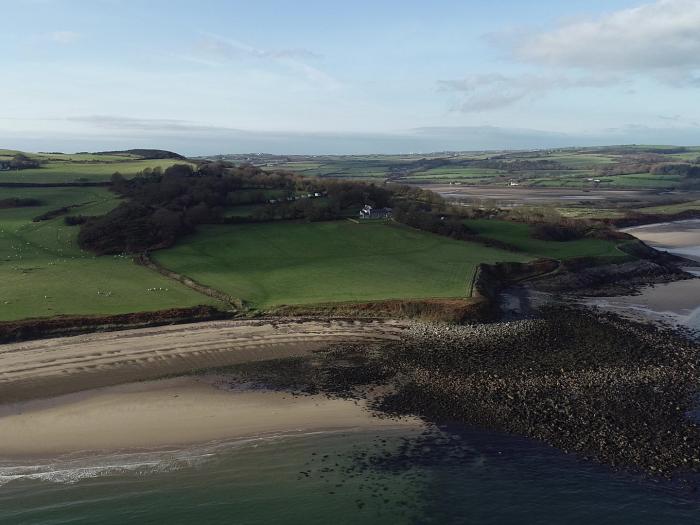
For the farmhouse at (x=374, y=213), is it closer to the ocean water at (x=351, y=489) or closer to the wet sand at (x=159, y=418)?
the wet sand at (x=159, y=418)

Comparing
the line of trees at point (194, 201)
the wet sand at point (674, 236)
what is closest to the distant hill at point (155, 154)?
the line of trees at point (194, 201)

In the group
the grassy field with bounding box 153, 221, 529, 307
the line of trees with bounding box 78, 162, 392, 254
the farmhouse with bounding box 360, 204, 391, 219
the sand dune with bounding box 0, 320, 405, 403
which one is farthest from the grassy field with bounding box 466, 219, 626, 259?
the sand dune with bounding box 0, 320, 405, 403

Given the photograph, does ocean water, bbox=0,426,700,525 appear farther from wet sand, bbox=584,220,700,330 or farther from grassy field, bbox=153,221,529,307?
wet sand, bbox=584,220,700,330

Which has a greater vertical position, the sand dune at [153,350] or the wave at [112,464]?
the sand dune at [153,350]

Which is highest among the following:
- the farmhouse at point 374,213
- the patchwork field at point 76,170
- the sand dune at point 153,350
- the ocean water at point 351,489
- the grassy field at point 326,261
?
the patchwork field at point 76,170

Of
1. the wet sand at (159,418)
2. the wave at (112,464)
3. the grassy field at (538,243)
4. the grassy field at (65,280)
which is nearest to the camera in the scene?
the wave at (112,464)

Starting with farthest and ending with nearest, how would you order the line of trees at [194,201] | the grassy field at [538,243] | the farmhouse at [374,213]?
the farmhouse at [374,213] < the grassy field at [538,243] < the line of trees at [194,201]

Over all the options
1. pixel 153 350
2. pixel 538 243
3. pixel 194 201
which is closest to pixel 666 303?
pixel 538 243
